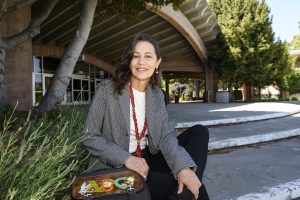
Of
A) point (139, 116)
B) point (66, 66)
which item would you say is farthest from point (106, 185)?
point (66, 66)

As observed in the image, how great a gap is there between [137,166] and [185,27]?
22995 millimetres

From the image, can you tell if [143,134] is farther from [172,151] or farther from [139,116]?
[172,151]

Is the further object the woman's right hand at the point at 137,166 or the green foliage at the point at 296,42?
the green foliage at the point at 296,42

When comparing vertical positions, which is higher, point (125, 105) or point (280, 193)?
point (125, 105)

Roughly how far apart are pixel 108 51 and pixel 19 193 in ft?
84.7

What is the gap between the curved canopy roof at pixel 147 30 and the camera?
2027 centimetres

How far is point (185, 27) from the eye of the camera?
2431 cm

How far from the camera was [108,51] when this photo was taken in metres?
27.4

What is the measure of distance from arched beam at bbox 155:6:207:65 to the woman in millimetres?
16186

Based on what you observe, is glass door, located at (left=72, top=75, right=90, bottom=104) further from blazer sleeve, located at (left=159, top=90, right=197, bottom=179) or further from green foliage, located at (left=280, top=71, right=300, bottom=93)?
blazer sleeve, located at (left=159, top=90, right=197, bottom=179)

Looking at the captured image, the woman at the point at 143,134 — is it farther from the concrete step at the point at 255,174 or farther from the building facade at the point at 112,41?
the building facade at the point at 112,41

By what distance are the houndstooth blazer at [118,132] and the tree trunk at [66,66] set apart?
5799mm

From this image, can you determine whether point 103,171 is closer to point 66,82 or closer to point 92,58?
point 66,82

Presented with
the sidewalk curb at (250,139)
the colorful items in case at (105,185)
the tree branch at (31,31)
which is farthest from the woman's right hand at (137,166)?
the tree branch at (31,31)
